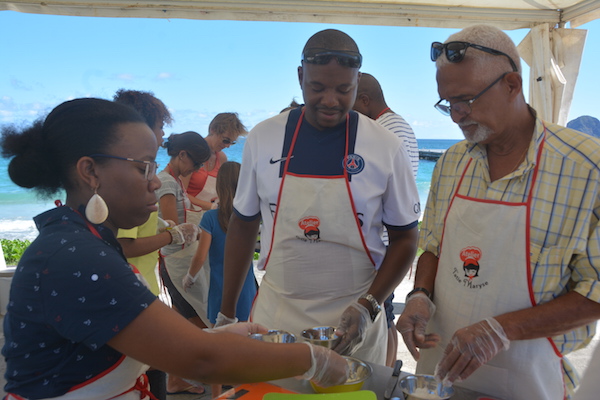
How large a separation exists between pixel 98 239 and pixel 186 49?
3826cm

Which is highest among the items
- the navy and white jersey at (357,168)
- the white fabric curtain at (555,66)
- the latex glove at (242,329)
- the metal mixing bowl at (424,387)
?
the white fabric curtain at (555,66)

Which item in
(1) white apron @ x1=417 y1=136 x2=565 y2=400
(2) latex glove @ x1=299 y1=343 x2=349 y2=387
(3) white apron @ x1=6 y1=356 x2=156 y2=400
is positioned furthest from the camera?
(1) white apron @ x1=417 y1=136 x2=565 y2=400

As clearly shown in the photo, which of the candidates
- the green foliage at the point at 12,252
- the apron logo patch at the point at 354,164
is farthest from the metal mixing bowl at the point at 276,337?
the green foliage at the point at 12,252

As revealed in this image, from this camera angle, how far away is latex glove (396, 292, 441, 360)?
4.61 feet

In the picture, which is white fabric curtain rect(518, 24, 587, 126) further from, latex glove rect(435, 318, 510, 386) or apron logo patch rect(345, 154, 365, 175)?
latex glove rect(435, 318, 510, 386)

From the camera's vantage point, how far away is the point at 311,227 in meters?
1.63

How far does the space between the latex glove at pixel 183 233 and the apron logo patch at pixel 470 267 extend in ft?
5.97

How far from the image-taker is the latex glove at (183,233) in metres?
2.82

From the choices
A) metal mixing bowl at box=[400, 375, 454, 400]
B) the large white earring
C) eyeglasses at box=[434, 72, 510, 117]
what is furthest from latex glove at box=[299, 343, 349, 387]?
eyeglasses at box=[434, 72, 510, 117]

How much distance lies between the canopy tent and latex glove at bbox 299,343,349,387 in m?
3.55

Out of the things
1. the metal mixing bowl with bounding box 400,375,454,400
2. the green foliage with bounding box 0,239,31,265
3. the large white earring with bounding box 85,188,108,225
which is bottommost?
the green foliage with bounding box 0,239,31,265

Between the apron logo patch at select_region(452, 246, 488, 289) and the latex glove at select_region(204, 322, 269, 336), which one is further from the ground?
the apron logo patch at select_region(452, 246, 488, 289)

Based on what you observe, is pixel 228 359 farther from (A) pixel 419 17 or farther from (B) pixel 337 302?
(A) pixel 419 17

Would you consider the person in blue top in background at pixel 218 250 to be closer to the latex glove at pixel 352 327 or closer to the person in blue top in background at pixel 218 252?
the person in blue top in background at pixel 218 252
